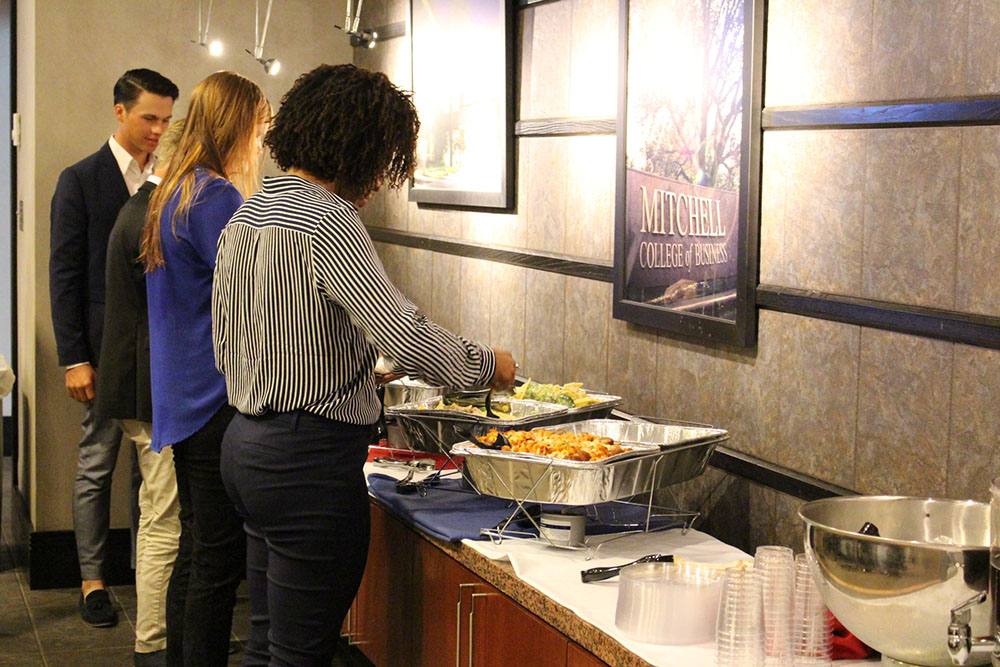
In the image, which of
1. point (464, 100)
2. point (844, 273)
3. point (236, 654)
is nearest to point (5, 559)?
point (236, 654)

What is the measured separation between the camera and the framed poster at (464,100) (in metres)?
3.54

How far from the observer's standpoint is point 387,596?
9.30ft

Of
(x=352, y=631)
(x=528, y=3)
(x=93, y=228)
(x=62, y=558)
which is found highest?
(x=528, y=3)

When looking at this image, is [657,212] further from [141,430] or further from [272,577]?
[141,430]

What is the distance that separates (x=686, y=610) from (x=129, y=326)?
199cm

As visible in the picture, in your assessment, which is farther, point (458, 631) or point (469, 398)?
point (469, 398)

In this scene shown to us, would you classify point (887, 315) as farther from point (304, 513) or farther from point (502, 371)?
point (304, 513)

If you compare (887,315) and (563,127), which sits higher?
(563,127)

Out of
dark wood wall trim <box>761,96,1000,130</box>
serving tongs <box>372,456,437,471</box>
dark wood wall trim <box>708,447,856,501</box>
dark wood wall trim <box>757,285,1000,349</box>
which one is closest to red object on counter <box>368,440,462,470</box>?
serving tongs <box>372,456,437,471</box>

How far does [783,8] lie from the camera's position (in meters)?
2.36

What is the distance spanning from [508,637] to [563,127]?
1573 millimetres

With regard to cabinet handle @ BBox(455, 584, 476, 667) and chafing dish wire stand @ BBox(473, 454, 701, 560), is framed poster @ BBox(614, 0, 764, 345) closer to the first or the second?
chafing dish wire stand @ BBox(473, 454, 701, 560)

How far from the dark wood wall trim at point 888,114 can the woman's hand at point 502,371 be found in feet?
2.43

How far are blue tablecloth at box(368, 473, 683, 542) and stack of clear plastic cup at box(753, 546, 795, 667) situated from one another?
0.73 meters
